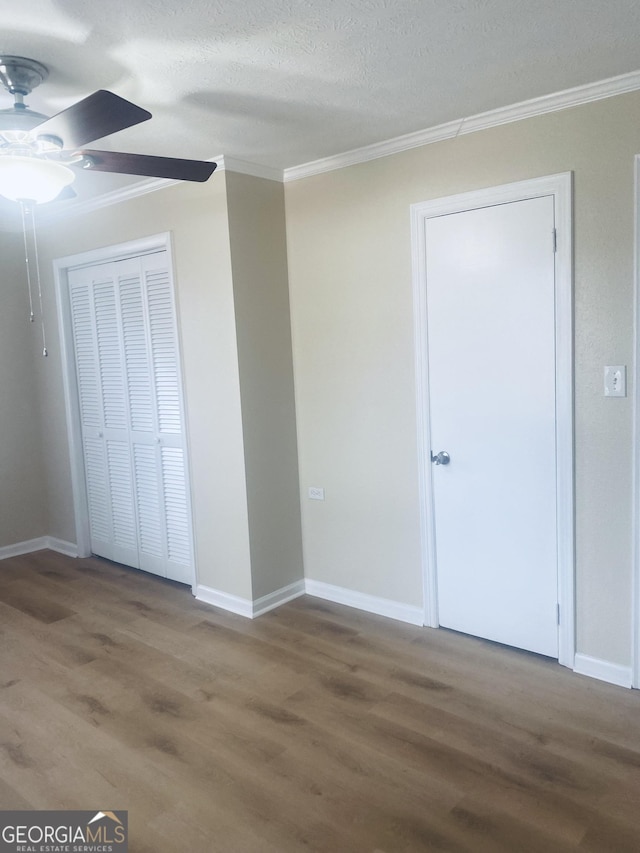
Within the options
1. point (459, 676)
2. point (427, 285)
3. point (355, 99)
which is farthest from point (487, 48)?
point (459, 676)

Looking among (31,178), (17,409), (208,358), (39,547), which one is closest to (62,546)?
(39,547)

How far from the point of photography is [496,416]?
119 inches

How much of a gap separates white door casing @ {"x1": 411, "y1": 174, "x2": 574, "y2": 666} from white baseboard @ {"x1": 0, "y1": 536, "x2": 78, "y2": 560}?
2.95 metres

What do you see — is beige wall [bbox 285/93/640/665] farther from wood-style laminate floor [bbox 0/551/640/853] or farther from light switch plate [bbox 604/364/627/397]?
wood-style laminate floor [bbox 0/551/640/853]

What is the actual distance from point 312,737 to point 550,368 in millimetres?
1820

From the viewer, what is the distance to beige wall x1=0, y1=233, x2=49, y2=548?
4820 mm

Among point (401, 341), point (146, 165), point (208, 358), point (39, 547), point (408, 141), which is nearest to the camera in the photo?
point (146, 165)

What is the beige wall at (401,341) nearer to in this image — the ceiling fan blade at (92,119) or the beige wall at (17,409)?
the ceiling fan blade at (92,119)

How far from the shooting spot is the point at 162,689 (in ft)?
9.58

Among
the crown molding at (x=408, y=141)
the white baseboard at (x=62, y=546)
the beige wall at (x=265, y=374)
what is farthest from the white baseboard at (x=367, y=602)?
the crown molding at (x=408, y=141)

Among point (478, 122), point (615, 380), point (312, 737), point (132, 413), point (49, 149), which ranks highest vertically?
point (478, 122)

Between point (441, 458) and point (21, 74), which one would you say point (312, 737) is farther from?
point (21, 74)

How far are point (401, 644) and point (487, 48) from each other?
2.61 metres

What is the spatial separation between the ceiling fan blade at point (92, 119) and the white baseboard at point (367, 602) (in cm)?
266
